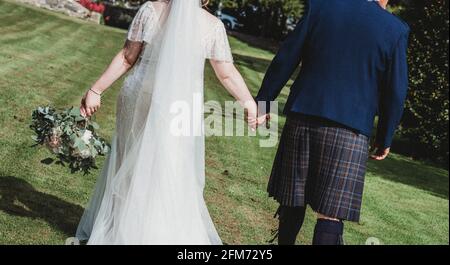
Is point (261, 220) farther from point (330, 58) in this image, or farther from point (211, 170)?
point (330, 58)

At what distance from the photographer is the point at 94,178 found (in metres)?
7.64

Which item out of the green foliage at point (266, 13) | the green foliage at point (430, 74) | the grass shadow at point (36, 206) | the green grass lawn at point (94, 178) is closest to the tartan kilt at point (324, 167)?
the green grass lawn at point (94, 178)

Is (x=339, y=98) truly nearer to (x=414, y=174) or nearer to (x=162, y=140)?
(x=162, y=140)

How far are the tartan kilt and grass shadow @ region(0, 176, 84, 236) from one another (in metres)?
2.06

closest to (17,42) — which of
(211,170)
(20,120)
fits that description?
(20,120)

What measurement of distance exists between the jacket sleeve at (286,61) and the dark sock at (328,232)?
3.27ft

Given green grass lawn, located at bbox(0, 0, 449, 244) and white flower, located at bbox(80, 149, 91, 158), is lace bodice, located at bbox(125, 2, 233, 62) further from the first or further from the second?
green grass lawn, located at bbox(0, 0, 449, 244)

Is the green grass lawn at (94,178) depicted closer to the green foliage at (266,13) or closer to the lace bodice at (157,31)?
the lace bodice at (157,31)

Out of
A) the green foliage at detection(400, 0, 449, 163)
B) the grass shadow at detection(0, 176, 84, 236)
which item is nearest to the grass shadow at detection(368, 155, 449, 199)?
the green foliage at detection(400, 0, 449, 163)

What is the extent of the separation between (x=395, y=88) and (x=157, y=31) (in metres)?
1.73

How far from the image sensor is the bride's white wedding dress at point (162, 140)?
189 inches

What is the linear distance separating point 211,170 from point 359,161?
4745mm

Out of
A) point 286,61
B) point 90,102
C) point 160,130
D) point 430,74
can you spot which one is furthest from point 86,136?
point 430,74

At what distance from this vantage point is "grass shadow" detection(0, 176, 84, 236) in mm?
5918
